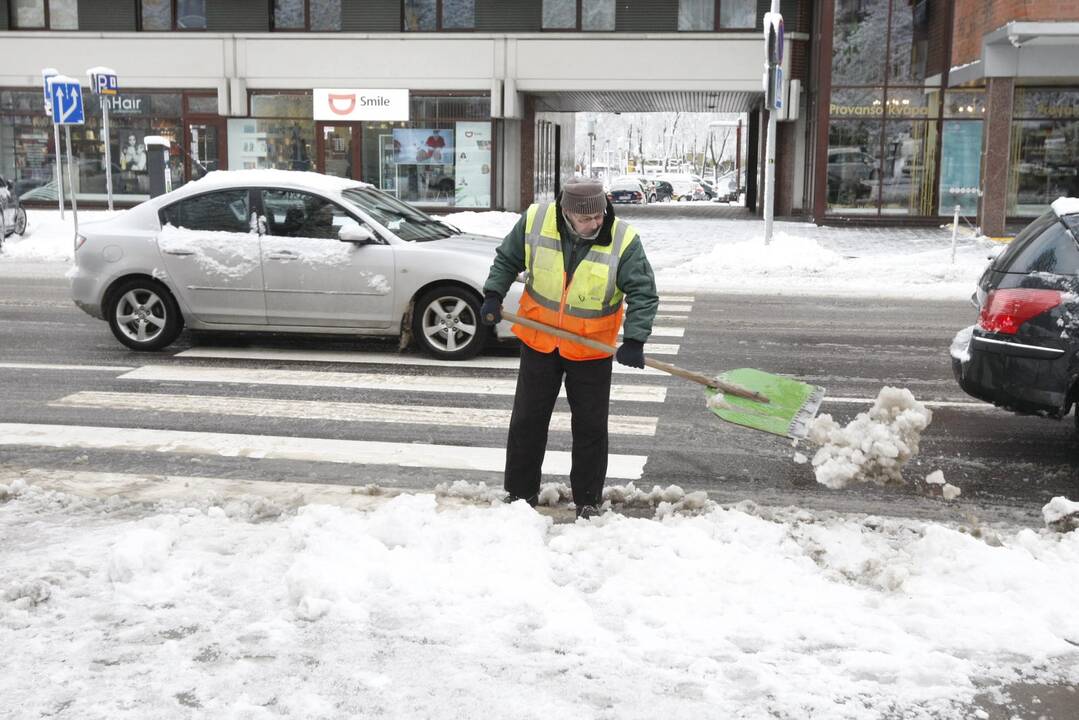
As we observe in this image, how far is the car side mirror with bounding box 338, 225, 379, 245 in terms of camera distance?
9.80m

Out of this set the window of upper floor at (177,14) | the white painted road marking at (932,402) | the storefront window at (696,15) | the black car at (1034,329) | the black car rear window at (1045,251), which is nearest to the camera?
the black car at (1034,329)

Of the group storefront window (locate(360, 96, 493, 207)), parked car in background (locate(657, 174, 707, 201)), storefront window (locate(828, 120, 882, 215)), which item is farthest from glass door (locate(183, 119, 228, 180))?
parked car in background (locate(657, 174, 707, 201))

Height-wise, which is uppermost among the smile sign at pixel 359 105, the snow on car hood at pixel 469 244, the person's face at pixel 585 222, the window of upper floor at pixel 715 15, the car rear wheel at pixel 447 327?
the window of upper floor at pixel 715 15

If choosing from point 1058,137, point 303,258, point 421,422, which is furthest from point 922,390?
point 1058,137

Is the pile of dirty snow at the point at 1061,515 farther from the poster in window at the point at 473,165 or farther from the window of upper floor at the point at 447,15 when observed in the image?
the window of upper floor at the point at 447,15

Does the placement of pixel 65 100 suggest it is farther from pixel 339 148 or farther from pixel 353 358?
pixel 353 358

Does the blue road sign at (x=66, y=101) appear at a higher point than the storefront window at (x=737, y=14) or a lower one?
lower

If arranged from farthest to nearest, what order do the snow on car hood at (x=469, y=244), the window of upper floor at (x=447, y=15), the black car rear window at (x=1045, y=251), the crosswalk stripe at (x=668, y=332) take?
1. the window of upper floor at (x=447, y=15)
2. the crosswalk stripe at (x=668, y=332)
3. the snow on car hood at (x=469, y=244)
4. the black car rear window at (x=1045, y=251)

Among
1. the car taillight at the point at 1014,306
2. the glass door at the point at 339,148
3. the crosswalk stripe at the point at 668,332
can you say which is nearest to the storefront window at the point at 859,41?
the glass door at the point at 339,148

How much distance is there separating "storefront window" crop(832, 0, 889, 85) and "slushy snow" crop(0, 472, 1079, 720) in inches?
Answer: 961

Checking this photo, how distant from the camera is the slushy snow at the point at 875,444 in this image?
6598mm

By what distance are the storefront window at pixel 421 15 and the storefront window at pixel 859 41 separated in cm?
1035

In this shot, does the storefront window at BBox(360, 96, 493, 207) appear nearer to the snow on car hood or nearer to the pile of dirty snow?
the snow on car hood

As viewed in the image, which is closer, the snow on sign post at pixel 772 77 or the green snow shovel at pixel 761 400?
the green snow shovel at pixel 761 400
